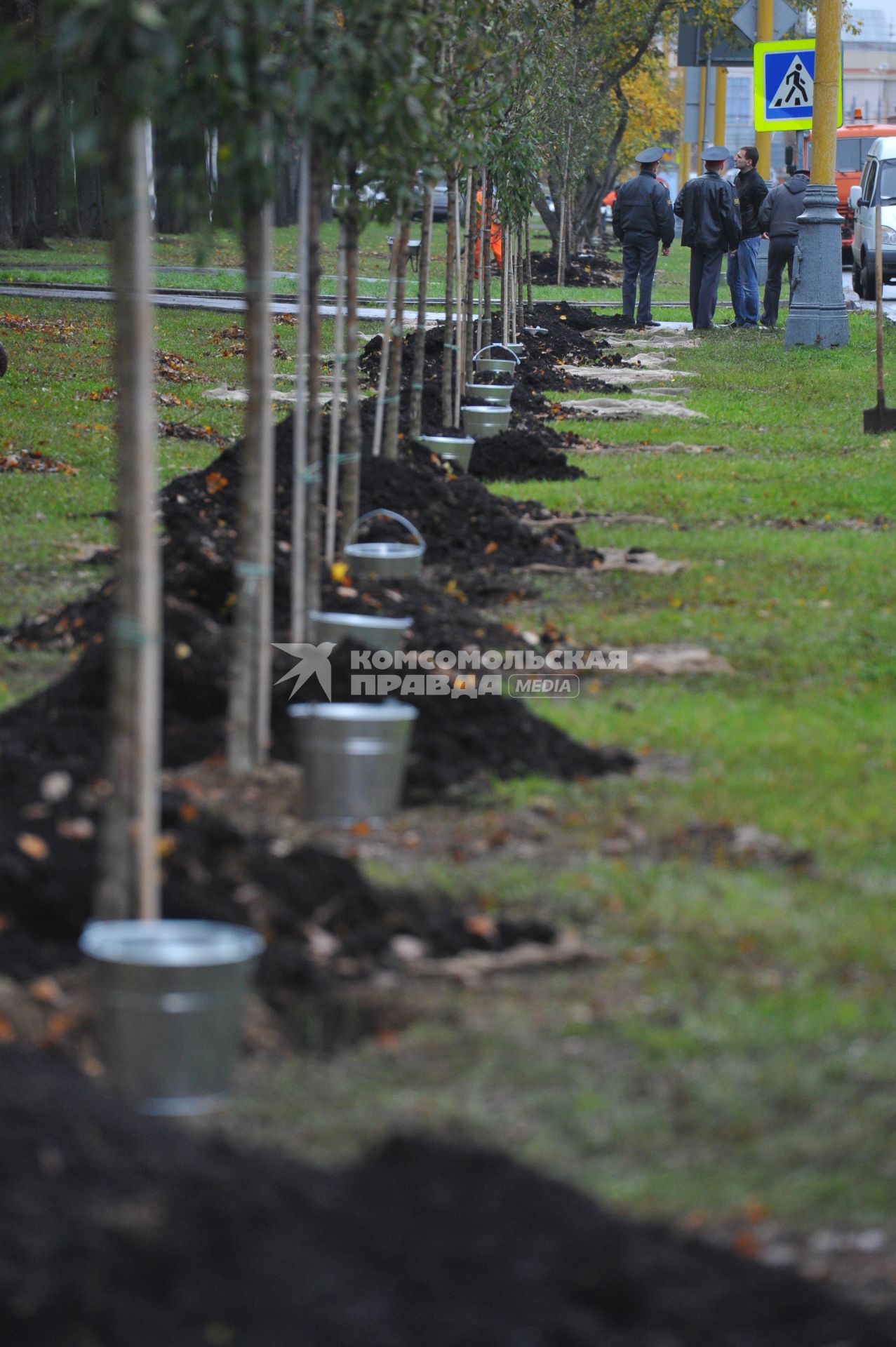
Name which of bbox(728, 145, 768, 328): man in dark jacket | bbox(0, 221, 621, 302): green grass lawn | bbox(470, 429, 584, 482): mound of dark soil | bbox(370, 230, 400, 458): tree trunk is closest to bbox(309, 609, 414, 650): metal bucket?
bbox(370, 230, 400, 458): tree trunk

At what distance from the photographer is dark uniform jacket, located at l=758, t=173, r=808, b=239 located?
74.7 ft

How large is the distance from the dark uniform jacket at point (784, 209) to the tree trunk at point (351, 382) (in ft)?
52.6

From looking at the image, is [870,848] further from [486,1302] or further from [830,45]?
[830,45]

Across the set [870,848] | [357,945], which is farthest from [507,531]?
[357,945]

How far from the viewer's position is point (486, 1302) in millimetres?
2594

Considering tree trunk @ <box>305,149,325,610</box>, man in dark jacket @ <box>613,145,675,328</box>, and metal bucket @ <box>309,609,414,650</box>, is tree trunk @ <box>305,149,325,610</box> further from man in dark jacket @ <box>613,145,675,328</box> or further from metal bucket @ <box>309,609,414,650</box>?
man in dark jacket @ <box>613,145,675,328</box>

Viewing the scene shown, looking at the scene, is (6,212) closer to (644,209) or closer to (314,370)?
(644,209)

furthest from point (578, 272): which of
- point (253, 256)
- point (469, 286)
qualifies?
point (253, 256)

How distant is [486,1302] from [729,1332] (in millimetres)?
378

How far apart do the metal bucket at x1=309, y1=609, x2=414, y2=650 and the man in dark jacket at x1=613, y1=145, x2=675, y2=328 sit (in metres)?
17.3

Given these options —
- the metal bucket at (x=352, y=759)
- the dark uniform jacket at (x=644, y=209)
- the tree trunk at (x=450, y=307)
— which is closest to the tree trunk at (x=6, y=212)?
the dark uniform jacket at (x=644, y=209)

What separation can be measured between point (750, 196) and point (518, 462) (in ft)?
43.3

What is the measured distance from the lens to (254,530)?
535 cm

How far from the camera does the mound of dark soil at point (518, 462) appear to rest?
11.8 meters
